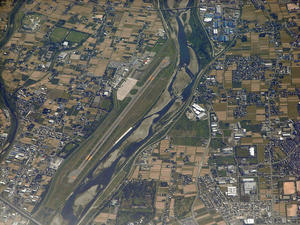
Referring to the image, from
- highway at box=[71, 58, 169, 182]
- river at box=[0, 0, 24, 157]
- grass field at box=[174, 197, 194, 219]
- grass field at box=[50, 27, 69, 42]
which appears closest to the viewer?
grass field at box=[174, 197, 194, 219]

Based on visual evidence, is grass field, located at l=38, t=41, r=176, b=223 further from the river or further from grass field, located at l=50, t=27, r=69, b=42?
grass field, located at l=50, t=27, r=69, b=42

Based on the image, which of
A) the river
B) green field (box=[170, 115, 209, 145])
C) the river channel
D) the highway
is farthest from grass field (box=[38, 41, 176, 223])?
the river

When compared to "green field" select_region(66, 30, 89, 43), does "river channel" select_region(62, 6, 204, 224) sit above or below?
below

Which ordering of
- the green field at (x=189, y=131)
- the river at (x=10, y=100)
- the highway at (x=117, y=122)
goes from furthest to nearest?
the river at (x=10, y=100)
the highway at (x=117, y=122)
the green field at (x=189, y=131)

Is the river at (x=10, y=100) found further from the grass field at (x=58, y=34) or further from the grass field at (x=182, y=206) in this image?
the grass field at (x=182, y=206)

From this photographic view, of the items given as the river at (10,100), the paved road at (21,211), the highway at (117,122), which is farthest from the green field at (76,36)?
the paved road at (21,211)

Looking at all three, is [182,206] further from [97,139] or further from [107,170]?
[97,139]

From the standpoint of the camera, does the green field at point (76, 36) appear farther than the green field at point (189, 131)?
Yes
